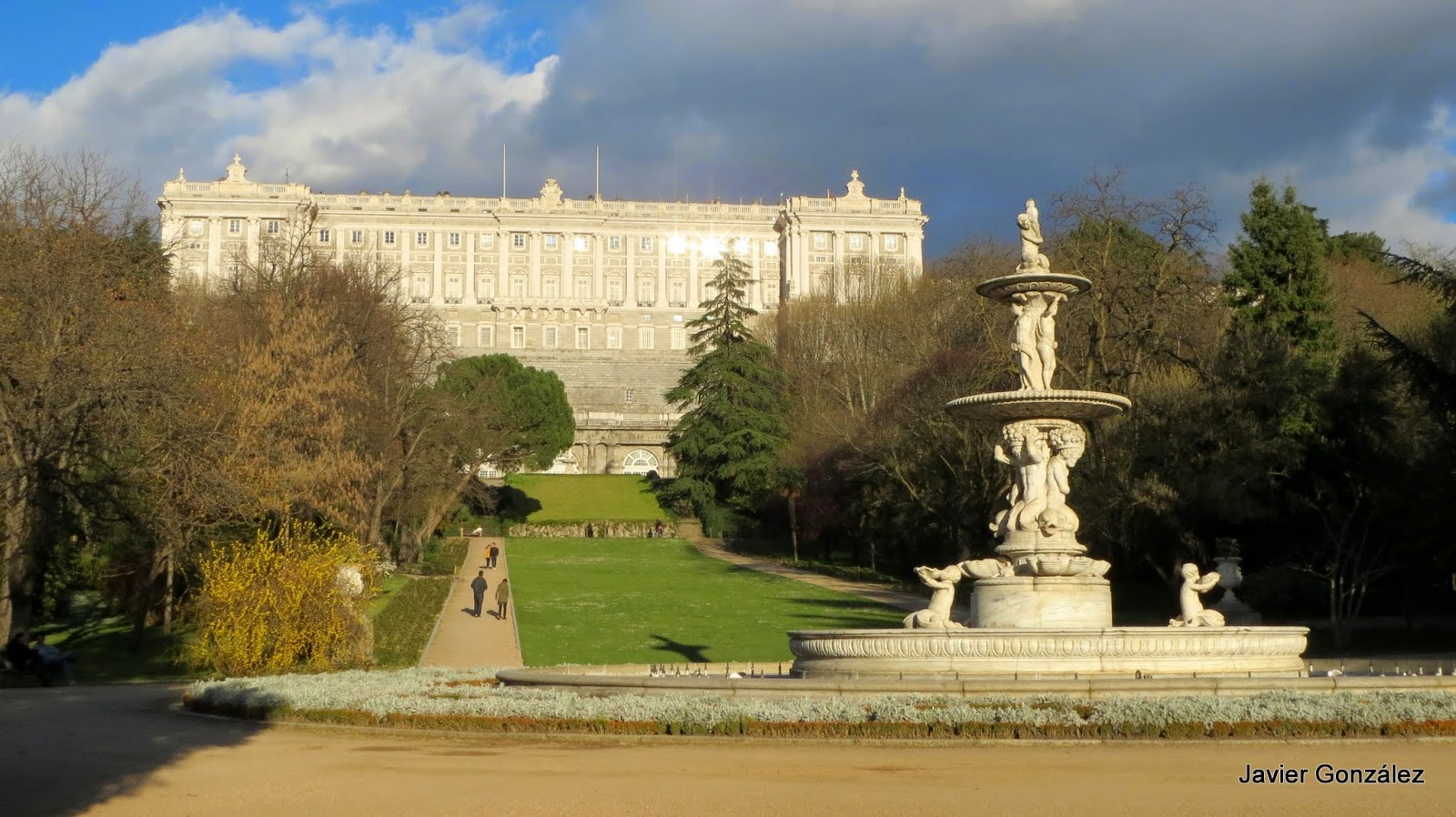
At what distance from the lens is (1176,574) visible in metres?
33.7

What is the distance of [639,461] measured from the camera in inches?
3317

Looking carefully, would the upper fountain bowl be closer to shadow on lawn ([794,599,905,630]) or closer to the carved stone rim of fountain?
the carved stone rim of fountain

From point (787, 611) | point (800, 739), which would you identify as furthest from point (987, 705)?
point (787, 611)

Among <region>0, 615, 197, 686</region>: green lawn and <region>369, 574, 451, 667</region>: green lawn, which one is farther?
<region>369, 574, 451, 667</region>: green lawn

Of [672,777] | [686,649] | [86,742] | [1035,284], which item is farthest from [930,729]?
[686,649]

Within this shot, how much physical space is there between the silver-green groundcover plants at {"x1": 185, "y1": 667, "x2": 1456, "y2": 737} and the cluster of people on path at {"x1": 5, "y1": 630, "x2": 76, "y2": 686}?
28.8 feet

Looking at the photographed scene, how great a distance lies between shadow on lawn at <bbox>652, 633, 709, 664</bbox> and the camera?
26453mm

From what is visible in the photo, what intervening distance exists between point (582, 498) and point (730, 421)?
13610 mm

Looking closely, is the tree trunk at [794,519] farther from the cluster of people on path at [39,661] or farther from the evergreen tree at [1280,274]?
the cluster of people on path at [39,661]

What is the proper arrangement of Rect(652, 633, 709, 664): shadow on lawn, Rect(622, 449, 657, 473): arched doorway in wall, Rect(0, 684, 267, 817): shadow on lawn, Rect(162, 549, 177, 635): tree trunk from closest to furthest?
Rect(0, 684, 267, 817): shadow on lawn → Rect(652, 633, 709, 664): shadow on lawn → Rect(162, 549, 177, 635): tree trunk → Rect(622, 449, 657, 473): arched doorway in wall

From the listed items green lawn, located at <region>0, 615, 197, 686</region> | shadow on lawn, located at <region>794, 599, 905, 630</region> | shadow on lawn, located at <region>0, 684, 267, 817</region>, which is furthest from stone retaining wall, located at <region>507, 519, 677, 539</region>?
shadow on lawn, located at <region>0, 684, 267, 817</region>

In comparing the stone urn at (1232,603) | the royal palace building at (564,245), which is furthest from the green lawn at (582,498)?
the royal palace building at (564,245)

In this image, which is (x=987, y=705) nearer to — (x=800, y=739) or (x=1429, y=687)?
(x=800, y=739)

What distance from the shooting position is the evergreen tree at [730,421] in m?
56.9
